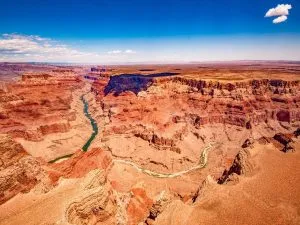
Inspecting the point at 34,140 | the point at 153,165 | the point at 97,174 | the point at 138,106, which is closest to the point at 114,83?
the point at 138,106

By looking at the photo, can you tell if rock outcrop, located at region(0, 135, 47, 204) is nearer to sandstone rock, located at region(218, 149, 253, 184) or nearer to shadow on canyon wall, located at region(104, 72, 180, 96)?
sandstone rock, located at region(218, 149, 253, 184)

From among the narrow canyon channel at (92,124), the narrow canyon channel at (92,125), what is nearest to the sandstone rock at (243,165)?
the narrow canyon channel at (92,125)

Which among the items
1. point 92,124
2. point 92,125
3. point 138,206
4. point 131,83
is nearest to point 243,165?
point 138,206

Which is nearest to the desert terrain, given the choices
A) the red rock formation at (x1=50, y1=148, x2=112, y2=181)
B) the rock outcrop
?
the rock outcrop

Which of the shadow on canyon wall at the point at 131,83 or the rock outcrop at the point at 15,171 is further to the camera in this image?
the shadow on canyon wall at the point at 131,83

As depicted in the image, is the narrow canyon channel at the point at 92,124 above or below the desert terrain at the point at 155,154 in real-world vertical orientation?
below

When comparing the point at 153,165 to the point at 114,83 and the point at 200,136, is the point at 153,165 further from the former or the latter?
the point at 114,83

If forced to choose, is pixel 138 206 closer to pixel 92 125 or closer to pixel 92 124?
pixel 92 125

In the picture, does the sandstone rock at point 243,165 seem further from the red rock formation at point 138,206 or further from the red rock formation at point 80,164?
the red rock formation at point 80,164
